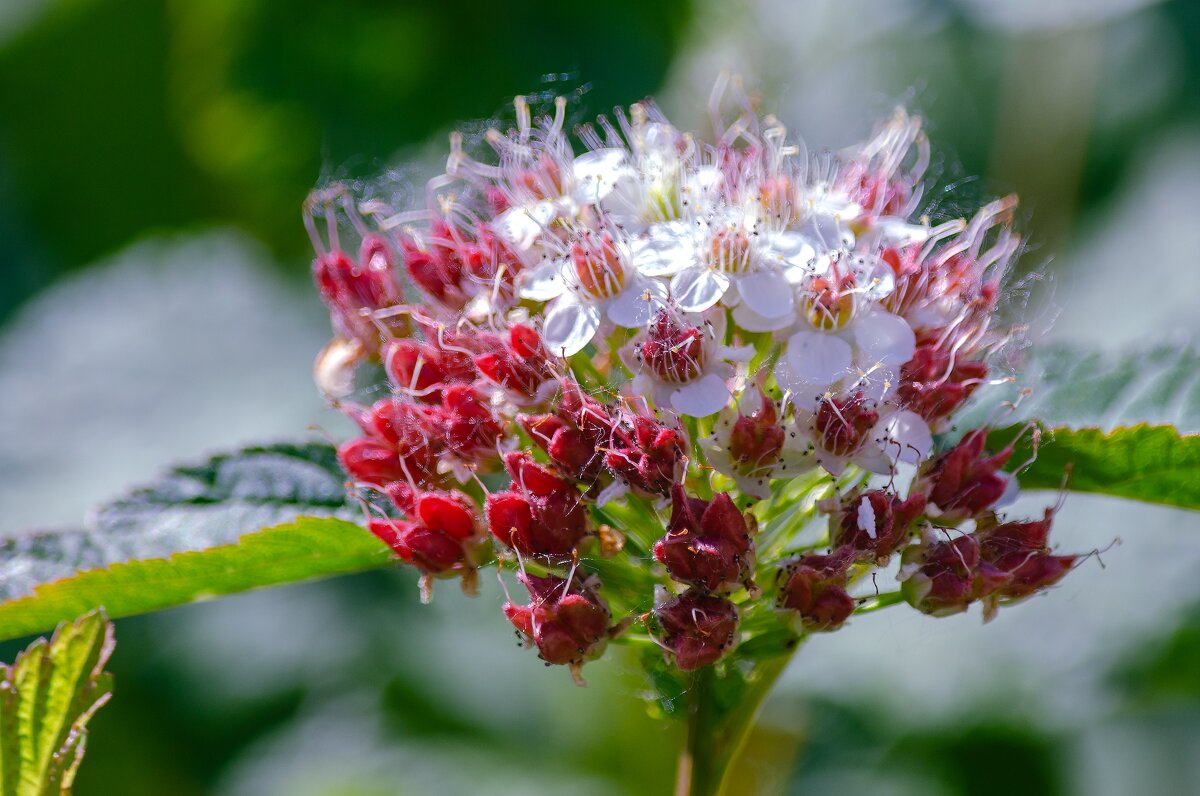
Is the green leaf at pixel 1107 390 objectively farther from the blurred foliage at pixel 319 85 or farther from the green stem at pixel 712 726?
the blurred foliage at pixel 319 85

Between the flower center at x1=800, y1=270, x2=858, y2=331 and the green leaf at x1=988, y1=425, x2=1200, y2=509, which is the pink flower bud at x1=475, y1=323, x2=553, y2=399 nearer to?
the flower center at x1=800, y1=270, x2=858, y2=331

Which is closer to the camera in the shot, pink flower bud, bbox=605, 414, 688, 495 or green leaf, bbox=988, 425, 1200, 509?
pink flower bud, bbox=605, 414, 688, 495

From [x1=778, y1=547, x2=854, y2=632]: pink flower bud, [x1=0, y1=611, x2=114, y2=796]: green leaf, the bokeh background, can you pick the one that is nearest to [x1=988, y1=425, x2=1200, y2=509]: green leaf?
the bokeh background

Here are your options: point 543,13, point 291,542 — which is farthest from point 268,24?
point 291,542

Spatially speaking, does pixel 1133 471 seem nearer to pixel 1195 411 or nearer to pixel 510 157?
pixel 1195 411

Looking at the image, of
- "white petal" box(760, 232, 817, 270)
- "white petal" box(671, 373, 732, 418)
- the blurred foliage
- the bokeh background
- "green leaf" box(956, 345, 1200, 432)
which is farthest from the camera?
the blurred foliage

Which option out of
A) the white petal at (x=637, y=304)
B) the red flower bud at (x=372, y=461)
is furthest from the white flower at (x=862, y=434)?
the red flower bud at (x=372, y=461)
